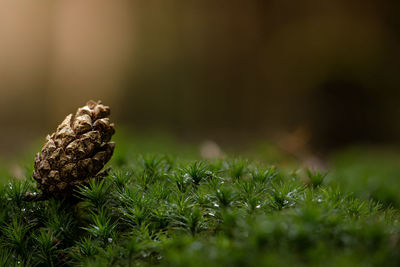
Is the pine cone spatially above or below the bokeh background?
below

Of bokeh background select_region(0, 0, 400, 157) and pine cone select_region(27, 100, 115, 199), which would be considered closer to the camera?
pine cone select_region(27, 100, 115, 199)

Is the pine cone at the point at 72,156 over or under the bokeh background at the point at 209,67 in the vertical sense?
under

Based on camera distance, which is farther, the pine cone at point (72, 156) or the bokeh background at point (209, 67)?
the bokeh background at point (209, 67)

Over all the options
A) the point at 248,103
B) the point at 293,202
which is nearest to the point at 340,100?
the point at 248,103

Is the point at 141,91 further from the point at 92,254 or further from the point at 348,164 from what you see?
the point at 92,254
